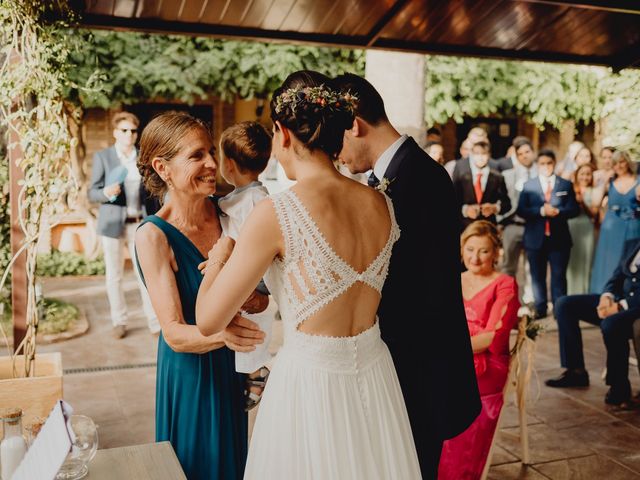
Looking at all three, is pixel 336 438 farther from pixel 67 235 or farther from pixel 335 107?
pixel 67 235

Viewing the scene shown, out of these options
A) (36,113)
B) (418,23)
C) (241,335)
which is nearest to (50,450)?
(241,335)

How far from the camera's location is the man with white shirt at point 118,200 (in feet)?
20.7

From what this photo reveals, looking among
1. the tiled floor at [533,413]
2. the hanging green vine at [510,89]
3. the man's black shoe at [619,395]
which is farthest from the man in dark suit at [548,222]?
the hanging green vine at [510,89]

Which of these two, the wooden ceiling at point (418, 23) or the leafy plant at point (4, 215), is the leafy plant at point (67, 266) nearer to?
the leafy plant at point (4, 215)

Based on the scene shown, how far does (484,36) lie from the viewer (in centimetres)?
492

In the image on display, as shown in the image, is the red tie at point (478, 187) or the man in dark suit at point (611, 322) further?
the red tie at point (478, 187)

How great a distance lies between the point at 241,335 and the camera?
193 cm

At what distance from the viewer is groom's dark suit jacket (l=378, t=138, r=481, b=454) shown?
245 centimetres

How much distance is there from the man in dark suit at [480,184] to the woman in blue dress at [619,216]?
1.19 meters

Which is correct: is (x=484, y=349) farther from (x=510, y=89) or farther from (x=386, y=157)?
(x=510, y=89)

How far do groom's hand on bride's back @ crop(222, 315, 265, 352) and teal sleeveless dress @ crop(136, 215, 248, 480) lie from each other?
28cm

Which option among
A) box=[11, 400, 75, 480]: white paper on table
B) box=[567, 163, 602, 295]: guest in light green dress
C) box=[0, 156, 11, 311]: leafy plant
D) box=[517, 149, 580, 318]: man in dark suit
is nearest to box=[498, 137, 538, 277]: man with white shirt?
box=[517, 149, 580, 318]: man in dark suit

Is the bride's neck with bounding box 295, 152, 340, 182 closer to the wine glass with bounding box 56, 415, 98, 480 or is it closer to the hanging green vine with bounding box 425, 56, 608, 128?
the wine glass with bounding box 56, 415, 98, 480

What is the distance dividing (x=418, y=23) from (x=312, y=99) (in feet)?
10.1
